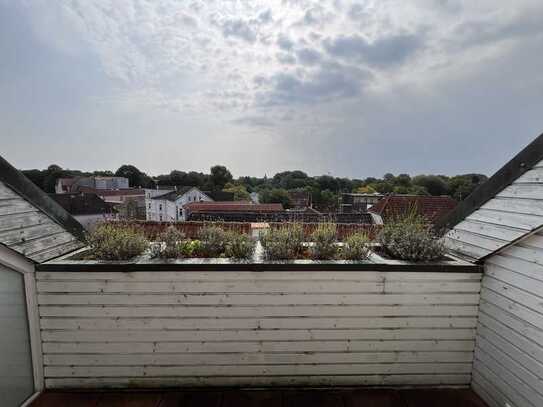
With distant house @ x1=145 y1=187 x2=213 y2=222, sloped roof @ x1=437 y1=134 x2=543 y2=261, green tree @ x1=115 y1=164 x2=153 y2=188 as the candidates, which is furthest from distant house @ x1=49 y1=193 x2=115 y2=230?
green tree @ x1=115 y1=164 x2=153 y2=188

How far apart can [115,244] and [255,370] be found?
5.15 feet

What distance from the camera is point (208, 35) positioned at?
4.07 meters

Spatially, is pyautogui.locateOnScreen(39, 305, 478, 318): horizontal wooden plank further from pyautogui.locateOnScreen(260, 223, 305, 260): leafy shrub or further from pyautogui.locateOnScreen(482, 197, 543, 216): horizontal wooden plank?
pyautogui.locateOnScreen(482, 197, 543, 216): horizontal wooden plank

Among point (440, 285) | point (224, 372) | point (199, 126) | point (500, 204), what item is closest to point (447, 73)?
point (500, 204)

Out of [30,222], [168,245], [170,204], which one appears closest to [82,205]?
[170,204]

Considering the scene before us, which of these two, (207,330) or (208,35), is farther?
(208,35)

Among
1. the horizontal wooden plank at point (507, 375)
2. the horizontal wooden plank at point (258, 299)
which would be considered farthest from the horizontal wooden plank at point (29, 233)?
the horizontal wooden plank at point (507, 375)

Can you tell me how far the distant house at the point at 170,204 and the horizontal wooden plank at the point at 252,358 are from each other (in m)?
24.8

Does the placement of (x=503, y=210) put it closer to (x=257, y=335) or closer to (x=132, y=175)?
(x=257, y=335)

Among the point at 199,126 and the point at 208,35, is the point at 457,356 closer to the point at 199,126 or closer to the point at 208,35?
the point at 208,35

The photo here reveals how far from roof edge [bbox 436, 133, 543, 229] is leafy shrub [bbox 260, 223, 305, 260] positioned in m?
1.62

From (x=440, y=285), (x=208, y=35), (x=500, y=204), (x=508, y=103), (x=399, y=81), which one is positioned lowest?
(x=440, y=285)

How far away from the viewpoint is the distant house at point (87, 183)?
39.7 meters

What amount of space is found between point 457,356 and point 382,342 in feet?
2.26
